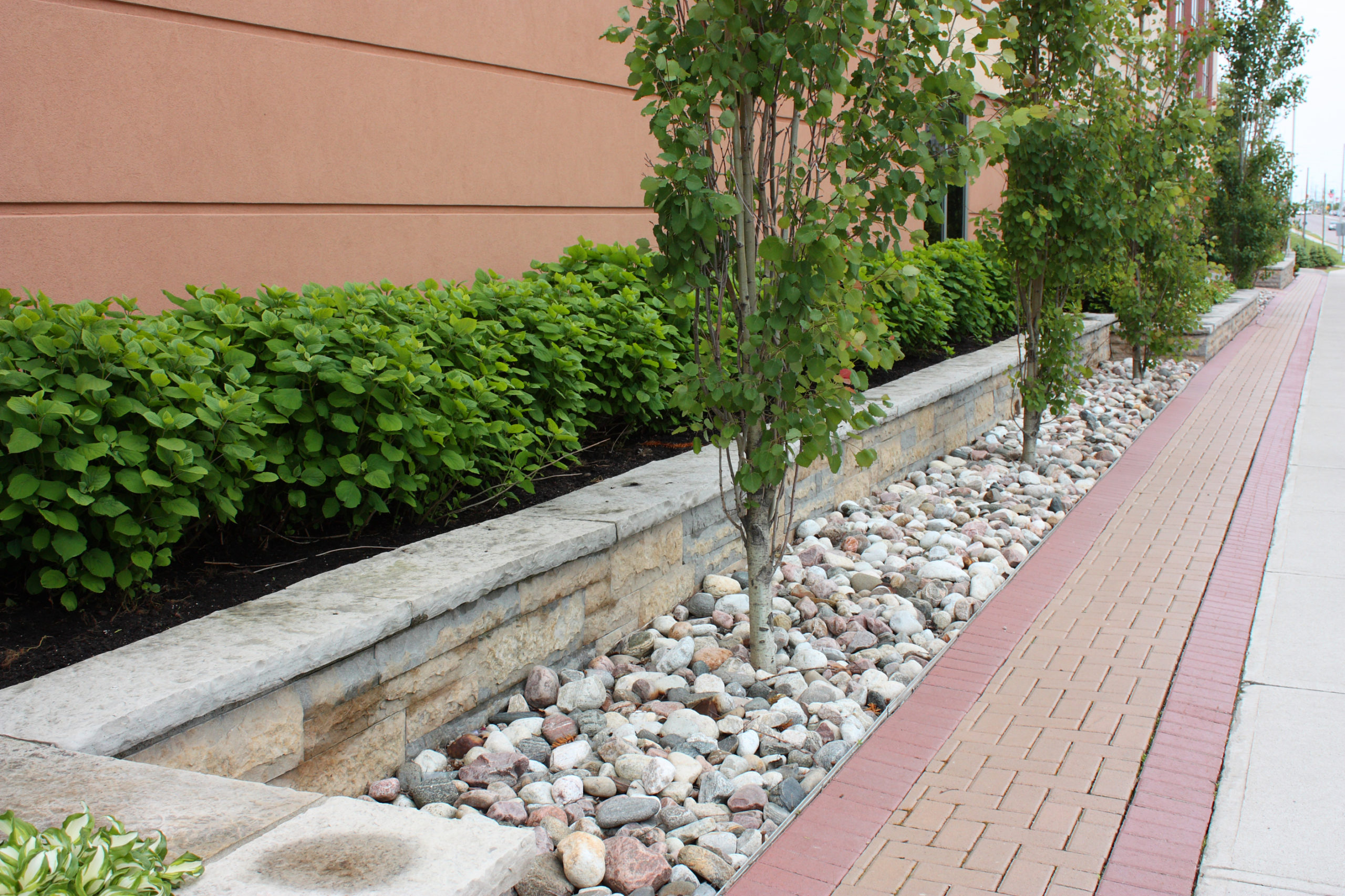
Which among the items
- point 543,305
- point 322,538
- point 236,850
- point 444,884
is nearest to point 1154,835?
point 444,884

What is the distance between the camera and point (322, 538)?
380 cm

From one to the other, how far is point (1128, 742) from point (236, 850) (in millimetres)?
2636

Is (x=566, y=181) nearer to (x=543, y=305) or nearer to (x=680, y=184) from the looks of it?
(x=543, y=305)

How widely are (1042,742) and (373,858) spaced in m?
2.25

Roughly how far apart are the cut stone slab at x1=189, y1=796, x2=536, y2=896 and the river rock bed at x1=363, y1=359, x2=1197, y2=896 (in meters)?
0.41

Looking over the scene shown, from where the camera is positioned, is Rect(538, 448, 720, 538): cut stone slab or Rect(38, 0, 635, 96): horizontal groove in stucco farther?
Rect(38, 0, 635, 96): horizontal groove in stucco

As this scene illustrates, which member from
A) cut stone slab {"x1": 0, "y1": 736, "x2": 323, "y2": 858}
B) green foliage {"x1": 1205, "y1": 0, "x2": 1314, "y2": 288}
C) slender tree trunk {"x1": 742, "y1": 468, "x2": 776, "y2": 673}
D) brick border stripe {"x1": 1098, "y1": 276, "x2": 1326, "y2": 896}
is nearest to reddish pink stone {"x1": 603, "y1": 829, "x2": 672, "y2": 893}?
cut stone slab {"x1": 0, "y1": 736, "x2": 323, "y2": 858}

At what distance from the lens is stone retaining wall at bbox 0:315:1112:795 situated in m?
2.44

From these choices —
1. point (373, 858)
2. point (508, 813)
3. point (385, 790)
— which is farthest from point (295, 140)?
point (373, 858)

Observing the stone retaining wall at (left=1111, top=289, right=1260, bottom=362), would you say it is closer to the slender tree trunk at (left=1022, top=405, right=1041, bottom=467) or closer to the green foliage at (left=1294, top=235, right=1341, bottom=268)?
the slender tree trunk at (left=1022, top=405, right=1041, bottom=467)

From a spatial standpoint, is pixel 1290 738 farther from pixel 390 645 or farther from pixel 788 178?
pixel 390 645

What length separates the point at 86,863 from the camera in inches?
63.7

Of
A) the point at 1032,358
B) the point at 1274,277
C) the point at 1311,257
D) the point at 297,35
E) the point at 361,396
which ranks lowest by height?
the point at 1032,358

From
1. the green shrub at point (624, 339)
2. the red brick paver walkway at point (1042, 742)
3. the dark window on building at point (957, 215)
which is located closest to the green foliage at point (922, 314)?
the green shrub at point (624, 339)
